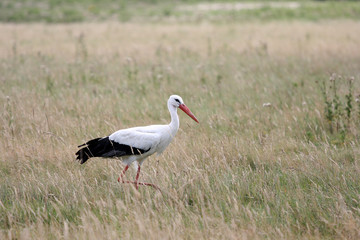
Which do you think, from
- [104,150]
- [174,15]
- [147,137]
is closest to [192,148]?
[147,137]

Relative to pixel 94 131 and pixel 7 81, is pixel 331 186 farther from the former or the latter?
pixel 7 81

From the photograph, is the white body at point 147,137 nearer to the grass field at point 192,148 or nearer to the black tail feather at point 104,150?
the black tail feather at point 104,150

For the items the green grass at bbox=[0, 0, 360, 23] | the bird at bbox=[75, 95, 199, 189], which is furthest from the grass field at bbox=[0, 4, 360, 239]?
the green grass at bbox=[0, 0, 360, 23]

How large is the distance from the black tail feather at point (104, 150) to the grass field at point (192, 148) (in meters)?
0.23

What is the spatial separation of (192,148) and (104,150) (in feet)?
4.23

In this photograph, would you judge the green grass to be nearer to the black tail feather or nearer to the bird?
the bird

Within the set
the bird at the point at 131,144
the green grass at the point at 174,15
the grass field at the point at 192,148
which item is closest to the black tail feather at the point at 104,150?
the bird at the point at 131,144

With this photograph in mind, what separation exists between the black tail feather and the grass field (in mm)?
228

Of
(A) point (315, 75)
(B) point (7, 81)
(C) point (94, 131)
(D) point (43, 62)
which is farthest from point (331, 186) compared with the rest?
(D) point (43, 62)

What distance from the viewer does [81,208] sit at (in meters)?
4.60

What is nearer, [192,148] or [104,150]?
[104,150]

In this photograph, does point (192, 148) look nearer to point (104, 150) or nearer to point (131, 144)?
point (131, 144)

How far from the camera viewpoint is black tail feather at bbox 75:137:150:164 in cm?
559

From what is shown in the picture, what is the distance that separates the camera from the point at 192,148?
249 inches
